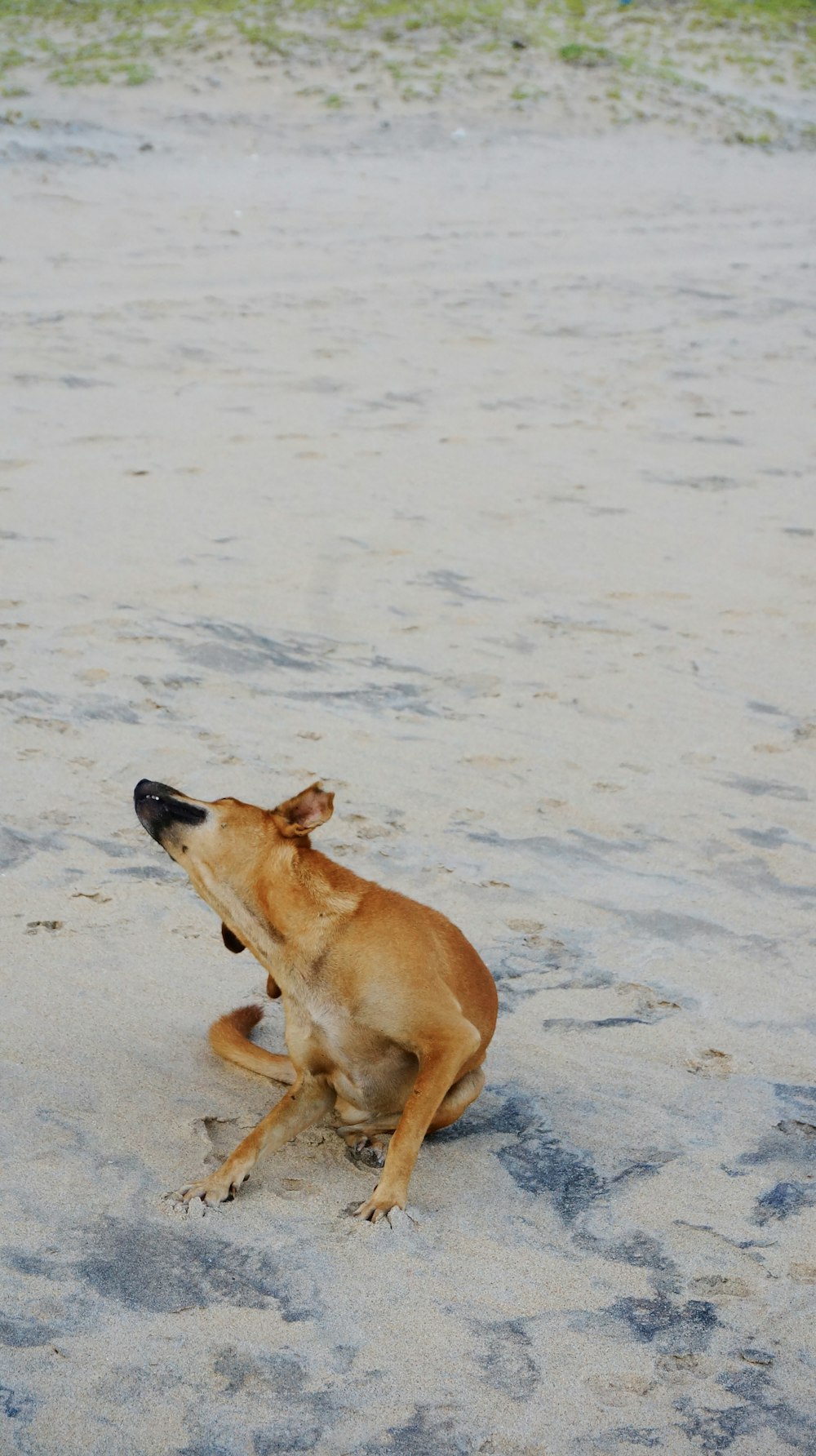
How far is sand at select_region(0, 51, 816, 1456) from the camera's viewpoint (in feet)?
9.52

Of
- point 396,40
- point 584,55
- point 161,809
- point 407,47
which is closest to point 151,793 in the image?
point 161,809

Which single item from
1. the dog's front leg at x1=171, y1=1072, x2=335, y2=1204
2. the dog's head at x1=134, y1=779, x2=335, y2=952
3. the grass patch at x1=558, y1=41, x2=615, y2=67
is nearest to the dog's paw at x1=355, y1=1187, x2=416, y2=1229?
the dog's front leg at x1=171, y1=1072, x2=335, y2=1204

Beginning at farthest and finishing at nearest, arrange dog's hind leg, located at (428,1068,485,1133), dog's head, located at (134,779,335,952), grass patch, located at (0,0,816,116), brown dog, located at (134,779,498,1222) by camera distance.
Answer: grass patch, located at (0,0,816,116) → dog's head, located at (134,779,335,952) → dog's hind leg, located at (428,1068,485,1133) → brown dog, located at (134,779,498,1222)

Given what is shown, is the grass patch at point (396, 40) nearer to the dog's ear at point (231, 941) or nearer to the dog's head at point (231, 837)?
the dog's head at point (231, 837)

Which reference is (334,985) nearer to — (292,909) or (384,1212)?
(292,909)

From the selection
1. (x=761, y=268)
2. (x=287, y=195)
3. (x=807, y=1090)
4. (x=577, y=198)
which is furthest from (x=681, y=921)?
(x=577, y=198)

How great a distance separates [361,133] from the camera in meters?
18.6

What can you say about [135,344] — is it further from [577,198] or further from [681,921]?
[577,198]

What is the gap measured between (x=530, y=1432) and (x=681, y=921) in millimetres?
2332

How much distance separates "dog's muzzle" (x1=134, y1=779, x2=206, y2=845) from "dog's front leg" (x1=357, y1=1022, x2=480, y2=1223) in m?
0.90

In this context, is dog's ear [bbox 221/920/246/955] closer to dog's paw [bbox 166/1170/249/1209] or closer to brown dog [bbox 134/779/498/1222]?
brown dog [bbox 134/779/498/1222]

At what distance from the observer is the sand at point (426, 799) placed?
2.90m

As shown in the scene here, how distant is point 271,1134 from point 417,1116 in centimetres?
37

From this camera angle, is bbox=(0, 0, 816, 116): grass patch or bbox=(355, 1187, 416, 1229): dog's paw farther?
bbox=(0, 0, 816, 116): grass patch
